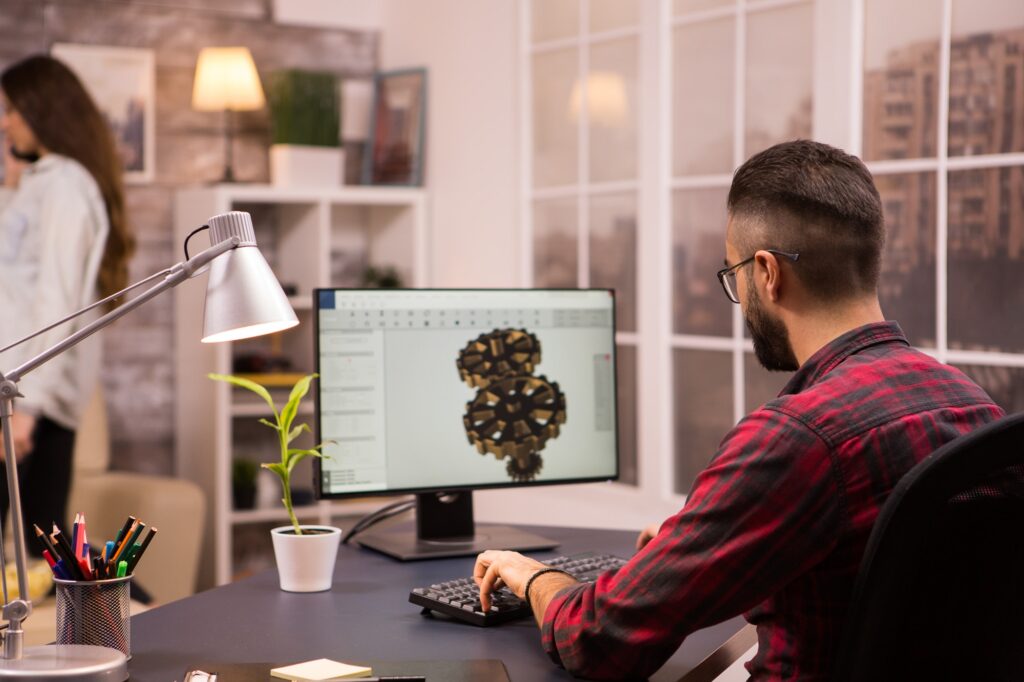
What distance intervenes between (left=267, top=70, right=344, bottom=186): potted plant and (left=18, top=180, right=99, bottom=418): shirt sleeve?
1.21 metres

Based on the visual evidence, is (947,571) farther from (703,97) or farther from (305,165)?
(305,165)

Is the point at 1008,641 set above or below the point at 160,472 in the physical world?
above

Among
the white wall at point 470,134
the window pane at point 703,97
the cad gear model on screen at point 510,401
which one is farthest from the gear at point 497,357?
the white wall at point 470,134

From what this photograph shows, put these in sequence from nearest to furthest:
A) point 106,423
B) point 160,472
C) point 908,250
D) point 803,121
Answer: point 908,250 < point 803,121 < point 106,423 < point 160,472

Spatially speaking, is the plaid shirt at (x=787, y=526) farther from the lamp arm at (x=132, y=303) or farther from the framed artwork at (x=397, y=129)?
the framed artwork at (x=397, y=129)

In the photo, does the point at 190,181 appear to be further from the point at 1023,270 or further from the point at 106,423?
the point at 1023,270

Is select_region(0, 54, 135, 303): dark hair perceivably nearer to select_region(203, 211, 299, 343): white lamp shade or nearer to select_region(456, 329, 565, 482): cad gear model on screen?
select_region(456, 329, 565, 482): cad gear model on screen

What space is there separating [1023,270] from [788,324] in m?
1.45

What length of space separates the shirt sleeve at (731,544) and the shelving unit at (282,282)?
9.63 ft

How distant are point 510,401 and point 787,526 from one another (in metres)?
0.93

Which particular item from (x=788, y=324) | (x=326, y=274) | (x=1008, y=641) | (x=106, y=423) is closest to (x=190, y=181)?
(x=326, y=274)

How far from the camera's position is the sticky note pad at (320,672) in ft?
4.41

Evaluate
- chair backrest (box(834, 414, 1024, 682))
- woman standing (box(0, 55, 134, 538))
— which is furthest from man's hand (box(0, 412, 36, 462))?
chair backrest (box(834, 414, 1024, 682))

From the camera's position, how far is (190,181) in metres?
4.48
